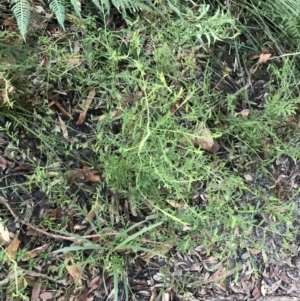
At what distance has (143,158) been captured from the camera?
→ 5.10 ft

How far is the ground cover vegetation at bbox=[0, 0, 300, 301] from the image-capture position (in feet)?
5.43

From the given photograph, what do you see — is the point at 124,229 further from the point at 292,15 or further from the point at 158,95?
the point at 292,15


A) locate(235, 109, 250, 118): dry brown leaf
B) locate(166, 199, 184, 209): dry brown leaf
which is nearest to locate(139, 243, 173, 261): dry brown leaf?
locate(166, 199, 184, 209): dry brown leaf

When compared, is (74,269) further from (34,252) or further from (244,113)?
(244,113)

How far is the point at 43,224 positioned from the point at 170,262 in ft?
1.45

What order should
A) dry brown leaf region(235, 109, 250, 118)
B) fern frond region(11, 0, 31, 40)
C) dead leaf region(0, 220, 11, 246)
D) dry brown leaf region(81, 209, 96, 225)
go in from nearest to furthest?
fern frond region(11, 0, 31, 40), dead leaf region(0, 220, 11, 246), dry brown leaf region(81, 209, 96, 225), dry brown leaf region(235, 109, 250, 118)

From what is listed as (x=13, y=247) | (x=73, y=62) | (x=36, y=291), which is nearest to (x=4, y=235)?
(x=13, y=247)

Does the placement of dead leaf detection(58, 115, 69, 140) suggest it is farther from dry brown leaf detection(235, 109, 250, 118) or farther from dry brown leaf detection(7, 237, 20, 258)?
dry brown leaf detection(235, 109, 250, 118)

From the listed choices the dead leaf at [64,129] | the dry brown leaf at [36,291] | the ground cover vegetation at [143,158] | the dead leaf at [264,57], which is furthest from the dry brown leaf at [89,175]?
the dead leaf at [264,57]

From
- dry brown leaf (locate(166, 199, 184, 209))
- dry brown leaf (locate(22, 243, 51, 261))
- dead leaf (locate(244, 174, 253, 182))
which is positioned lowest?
dry brown leaf (locate(22, 243, 51, 261))

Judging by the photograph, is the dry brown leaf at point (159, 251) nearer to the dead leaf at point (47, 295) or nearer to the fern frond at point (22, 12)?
the dead leaf at point (47, 295)

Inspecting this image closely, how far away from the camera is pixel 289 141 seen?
74.7 inches

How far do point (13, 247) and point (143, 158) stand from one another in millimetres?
496

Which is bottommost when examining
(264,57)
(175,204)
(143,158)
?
(175,204)
